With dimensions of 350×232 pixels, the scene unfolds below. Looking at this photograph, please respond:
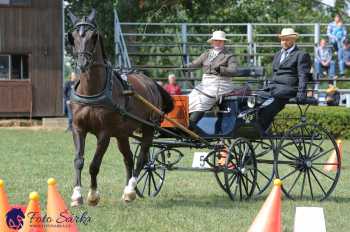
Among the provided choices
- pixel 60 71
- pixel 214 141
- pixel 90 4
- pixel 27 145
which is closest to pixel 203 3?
pixel 90 4

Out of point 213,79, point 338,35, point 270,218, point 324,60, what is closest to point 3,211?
point 270,218

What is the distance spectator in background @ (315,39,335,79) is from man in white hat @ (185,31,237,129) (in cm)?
1461

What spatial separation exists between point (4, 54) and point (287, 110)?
10.1m

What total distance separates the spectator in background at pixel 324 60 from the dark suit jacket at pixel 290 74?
1434cm

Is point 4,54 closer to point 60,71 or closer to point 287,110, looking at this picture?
point 60,71

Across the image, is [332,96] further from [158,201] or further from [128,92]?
[128,92]

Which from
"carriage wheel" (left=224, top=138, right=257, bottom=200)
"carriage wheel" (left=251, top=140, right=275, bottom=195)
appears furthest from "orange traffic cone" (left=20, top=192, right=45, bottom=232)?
"carriage wheel" (left=251, top=140, right=275, bottom=195)

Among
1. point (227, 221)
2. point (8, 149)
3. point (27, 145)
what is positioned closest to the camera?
point (227, 221)

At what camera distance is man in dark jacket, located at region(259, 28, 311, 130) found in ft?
35.7

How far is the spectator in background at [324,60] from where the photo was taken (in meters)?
25.2

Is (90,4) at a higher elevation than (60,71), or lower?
higher

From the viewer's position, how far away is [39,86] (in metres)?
28.0

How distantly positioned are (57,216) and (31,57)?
838 inches

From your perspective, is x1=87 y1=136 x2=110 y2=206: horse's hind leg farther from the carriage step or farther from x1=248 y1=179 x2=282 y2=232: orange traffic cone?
x1=248 y1=179 x2=282 y2=232: orange traffic cone
